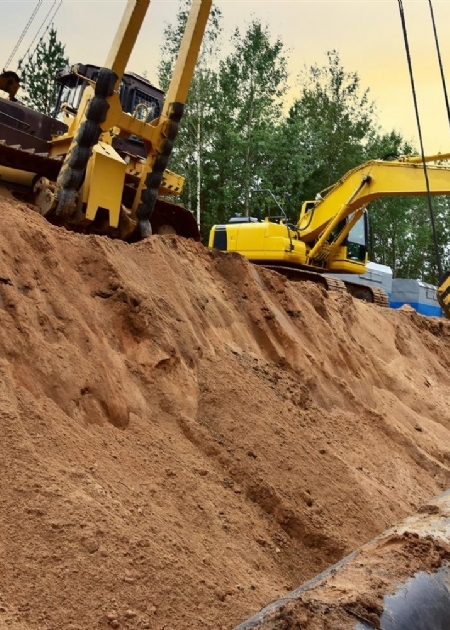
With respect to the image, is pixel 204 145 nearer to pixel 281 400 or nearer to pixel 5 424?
pixel 281 400

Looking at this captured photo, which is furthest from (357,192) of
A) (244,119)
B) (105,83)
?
(244,119)

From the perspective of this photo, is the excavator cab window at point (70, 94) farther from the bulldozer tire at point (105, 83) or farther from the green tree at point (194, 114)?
the green tree at point (194, 114)

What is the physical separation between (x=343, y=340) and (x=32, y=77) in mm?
32770

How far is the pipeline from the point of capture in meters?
2.20

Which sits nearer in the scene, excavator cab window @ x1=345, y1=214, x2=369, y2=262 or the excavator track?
the excavator track

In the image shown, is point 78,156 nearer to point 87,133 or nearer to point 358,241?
point 87,133

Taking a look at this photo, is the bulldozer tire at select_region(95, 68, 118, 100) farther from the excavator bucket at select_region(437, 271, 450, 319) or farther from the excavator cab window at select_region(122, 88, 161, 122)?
the excavator bucket at select_region(437, 271, 450, 319)

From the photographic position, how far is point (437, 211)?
4172 cm

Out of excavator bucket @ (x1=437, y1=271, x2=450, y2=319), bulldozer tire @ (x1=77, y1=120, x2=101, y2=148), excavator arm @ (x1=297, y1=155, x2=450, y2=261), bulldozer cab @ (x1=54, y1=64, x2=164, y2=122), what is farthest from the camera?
excavator arm @ (x1=297, y1=155, x2=450, y2=261)

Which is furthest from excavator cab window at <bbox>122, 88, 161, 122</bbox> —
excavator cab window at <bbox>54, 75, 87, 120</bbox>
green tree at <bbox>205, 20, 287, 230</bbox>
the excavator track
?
green tree at <bbox>205, 20, 287, 230</bbox>

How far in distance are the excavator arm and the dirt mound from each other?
6.06 meters

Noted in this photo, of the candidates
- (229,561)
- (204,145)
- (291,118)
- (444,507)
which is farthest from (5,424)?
(291,118)

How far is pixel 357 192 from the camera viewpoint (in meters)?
13.9

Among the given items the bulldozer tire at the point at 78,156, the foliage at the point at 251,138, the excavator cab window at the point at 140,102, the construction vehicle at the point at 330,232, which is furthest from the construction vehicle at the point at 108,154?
the foliage at the point at 251,138
